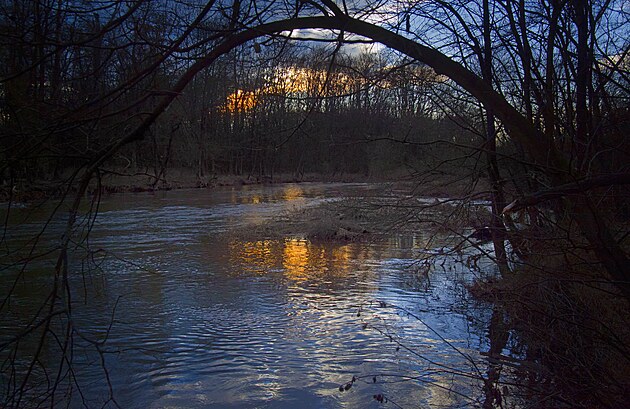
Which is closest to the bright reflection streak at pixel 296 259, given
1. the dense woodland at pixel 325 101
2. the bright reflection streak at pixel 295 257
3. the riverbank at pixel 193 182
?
the bright reflection streak at pixel 295 257

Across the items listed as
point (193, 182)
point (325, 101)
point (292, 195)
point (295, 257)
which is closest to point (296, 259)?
point (295, 257)

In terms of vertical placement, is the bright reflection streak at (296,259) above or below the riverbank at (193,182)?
Answer: below

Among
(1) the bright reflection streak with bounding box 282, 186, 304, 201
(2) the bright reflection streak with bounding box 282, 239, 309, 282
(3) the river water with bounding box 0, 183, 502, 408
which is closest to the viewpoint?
(3) the river water with bounding box 0, 183, 502, 408

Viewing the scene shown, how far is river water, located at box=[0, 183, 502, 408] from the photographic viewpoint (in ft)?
20.1

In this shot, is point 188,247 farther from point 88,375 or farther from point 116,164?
point 116,164

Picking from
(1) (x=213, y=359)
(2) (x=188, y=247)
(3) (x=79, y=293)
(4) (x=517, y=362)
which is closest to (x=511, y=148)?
(4) (x=517, y=362)

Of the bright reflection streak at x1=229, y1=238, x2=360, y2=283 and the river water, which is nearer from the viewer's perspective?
the river water

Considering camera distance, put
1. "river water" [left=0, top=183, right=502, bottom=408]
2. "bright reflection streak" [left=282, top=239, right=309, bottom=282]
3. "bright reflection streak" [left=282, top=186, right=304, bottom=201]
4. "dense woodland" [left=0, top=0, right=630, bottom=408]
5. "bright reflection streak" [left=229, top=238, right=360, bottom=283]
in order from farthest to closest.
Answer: "bright reflection streak" [left=282, top=186, right=304, bottom=201] < "bright reflection streak" [left=229, top=238, right=360, bottom=283] < "bright reflection streak" [left=282, top=239, right=309, bottom=282] < "river water" [left=0, top=183, right=502, bottom=408] < "dense woodland" [left=0, top=0, right=630, bottom=408]

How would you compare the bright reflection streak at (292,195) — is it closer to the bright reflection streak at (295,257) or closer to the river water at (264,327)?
the bright reflection streak at (295,257)

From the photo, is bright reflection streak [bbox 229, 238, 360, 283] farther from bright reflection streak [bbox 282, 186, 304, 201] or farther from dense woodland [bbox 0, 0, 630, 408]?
bright reflection streak [bbox 282, 186, 304, 201]

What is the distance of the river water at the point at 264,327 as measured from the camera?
20.1 feet

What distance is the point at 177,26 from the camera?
156 inches

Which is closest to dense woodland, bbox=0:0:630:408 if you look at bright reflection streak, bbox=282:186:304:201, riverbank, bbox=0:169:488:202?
riverbank, bbox=0:169:488:202

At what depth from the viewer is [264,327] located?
845cm
